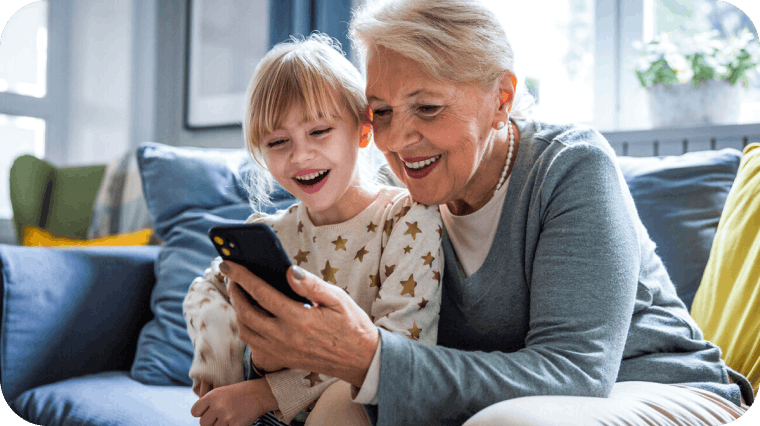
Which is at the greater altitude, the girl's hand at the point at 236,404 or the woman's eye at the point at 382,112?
the woman's eye at the point at 382,112

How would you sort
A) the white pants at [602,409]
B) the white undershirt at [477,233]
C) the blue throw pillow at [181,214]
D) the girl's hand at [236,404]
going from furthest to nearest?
the blue throw pillow at [181,214]
the white undershirt at [477,233]
the girl's hand at [236,404]
the white pants at [602,409]

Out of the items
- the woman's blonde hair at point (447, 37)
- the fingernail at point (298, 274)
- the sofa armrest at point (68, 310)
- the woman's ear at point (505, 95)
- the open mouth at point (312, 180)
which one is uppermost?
the woman's blonde hair at point (447, 37)

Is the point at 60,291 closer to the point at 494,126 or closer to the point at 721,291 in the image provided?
the point at 494,126

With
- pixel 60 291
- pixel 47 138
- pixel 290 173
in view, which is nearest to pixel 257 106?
pixel 290 173

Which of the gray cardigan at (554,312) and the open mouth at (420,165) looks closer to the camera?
the gray cardigan at (554,312)

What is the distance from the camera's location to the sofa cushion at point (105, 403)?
1259 mm

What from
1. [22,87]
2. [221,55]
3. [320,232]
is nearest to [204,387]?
[320,232]

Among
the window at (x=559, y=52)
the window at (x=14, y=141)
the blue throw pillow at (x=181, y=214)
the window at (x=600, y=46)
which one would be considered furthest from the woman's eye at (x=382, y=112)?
the window at (x=14, y=141)

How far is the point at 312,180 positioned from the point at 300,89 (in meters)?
0.17

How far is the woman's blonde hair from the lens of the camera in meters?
0.98

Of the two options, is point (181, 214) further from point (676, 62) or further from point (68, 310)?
point (676, 62)

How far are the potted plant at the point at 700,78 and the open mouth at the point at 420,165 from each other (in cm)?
140

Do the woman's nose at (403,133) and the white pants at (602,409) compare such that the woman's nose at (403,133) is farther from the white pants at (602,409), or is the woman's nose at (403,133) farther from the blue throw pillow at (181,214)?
the blue throw pillow at (181,214)

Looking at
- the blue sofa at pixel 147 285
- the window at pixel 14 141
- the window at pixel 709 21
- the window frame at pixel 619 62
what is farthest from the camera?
the window at pixel 14 141
